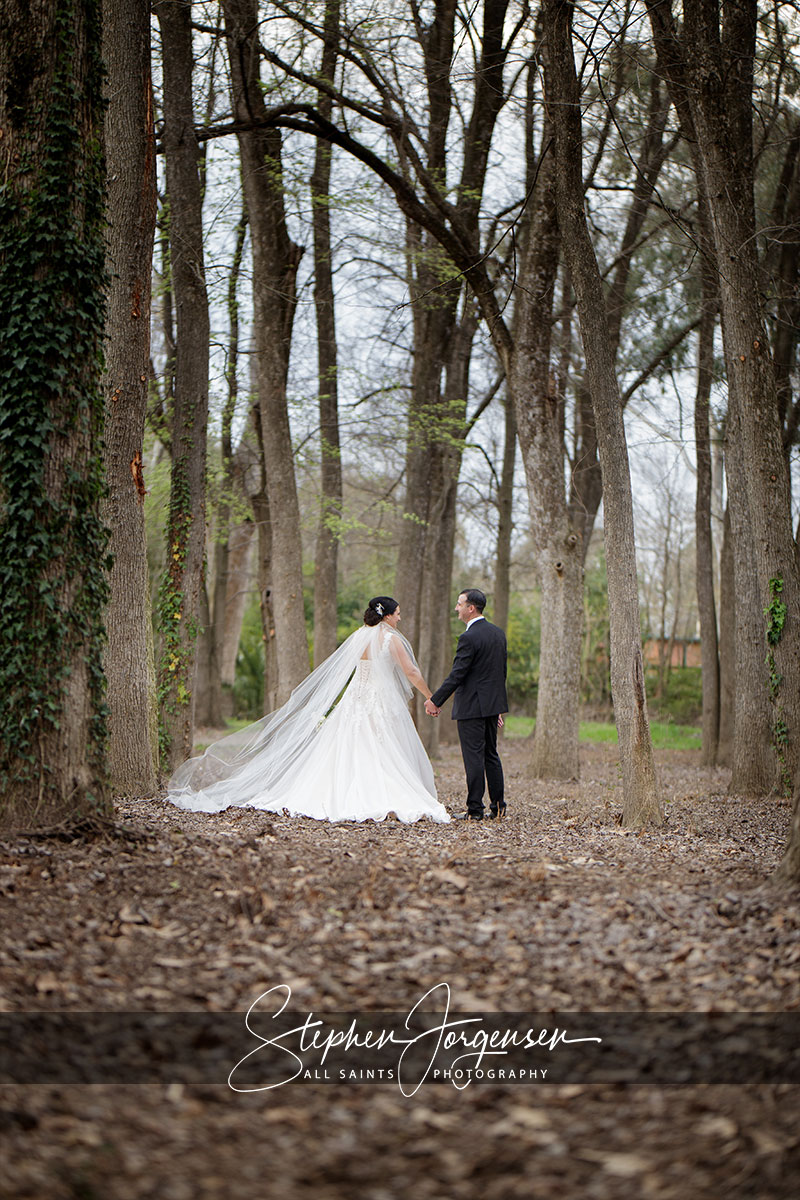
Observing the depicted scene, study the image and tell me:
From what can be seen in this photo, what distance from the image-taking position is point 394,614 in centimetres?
1009

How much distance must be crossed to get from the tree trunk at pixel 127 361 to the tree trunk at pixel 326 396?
5577mm

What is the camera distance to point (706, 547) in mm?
16312

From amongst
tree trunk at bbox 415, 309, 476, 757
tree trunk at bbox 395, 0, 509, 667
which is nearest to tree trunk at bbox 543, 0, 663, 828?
tree trunk at bbox 395, 0, 509, 667

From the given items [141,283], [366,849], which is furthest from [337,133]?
[366,849]

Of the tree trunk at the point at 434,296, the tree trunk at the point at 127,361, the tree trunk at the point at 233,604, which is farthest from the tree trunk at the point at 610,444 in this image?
the tree trunk at the point at 233,604

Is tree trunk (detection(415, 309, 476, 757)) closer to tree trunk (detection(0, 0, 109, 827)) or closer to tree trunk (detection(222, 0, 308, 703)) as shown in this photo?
tree trunk (detection(222, 0, 308, 703))

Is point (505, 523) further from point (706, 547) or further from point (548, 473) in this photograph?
point (548, 473)

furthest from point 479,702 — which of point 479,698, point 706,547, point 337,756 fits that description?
point 706,547

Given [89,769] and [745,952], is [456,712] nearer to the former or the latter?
[89,769]

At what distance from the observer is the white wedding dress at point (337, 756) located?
9.02 meters

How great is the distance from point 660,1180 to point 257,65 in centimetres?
1323

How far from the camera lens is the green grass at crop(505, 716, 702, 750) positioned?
2355cm

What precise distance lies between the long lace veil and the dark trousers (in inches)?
38.9

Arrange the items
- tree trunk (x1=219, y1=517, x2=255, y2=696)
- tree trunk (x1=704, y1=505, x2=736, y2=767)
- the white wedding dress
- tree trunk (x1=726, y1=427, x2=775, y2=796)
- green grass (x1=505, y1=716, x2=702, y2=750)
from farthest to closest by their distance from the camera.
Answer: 1. tree trunk (x1=219, y1=517, x2=255, y2=696)
2. green grass (x1=505, y1=716, x2=702, y2=750)
3. tree trunk (x1=704, y1=505, x2=736, y2=767)
4. tree trunk (x1=726, y1=427, x2=775, y2=796)
5. the white wedding dress
